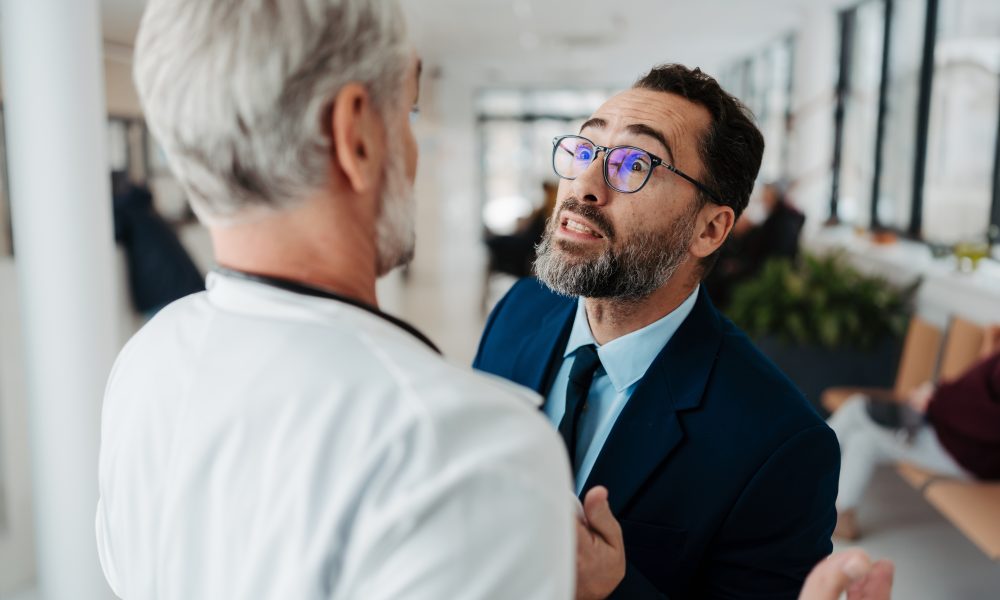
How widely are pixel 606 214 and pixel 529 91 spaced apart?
16.3 metres

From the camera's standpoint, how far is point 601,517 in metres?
0.86

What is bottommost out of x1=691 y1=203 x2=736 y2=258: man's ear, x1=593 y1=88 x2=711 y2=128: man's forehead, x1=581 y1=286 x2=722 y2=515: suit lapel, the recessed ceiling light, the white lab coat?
x1=581 y1=286 x2=722 y2=515: suit lapel

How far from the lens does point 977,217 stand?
546 centimetres

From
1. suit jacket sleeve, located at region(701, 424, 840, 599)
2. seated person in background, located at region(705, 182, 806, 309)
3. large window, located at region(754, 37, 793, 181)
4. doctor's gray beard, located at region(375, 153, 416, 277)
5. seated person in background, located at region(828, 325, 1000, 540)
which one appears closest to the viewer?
doctor's gray beard, located at region(375, 153, 416, 277)

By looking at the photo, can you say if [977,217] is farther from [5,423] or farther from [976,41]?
[5,423]

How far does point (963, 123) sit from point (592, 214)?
519cm

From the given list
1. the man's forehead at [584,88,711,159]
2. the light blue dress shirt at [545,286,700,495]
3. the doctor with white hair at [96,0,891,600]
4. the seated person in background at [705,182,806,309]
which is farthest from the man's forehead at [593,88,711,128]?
the seated person in background at [705,182,806,309]

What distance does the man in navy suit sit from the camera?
1.18 metres

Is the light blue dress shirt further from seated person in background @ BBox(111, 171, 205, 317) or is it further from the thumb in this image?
seated person in background @ BBox(111, 171, 205, 317)

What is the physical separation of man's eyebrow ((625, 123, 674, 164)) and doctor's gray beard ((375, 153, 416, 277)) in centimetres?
75

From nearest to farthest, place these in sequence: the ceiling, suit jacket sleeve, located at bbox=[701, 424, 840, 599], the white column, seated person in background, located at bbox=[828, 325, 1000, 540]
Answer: suit jacket sleeve, located at bbox=[701, 424, 840, 599] < the white column < seated person in background, located at bbox=[828, 325, 1000, 540] < the ceiling

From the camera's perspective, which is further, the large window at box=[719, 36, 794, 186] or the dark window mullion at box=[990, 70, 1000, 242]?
the large window at box=[719, 36, 794, 186]

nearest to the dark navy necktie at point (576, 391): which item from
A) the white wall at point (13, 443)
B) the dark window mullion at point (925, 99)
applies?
the white wall at point (13, 443)

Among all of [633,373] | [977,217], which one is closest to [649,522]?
[633,373]
